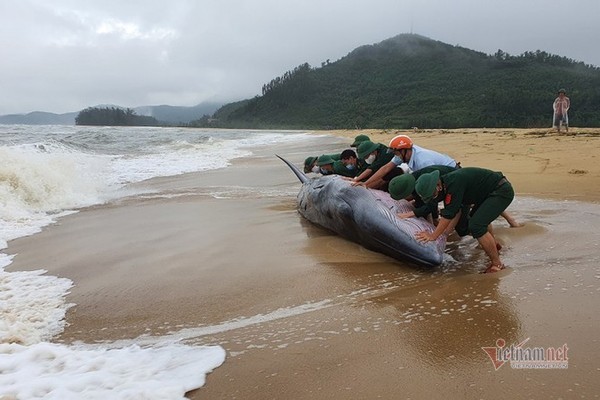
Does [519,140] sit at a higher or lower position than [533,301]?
higher

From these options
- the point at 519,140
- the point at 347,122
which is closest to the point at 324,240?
the point at 519,140

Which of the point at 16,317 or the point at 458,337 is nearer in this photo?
the point at 458,337

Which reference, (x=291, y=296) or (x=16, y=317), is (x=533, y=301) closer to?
(x=291, y=296)

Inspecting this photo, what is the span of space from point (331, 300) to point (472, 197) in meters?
1.78

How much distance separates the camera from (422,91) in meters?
76.7

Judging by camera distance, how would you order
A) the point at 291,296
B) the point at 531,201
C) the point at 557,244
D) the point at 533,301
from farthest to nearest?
the point at 531,201 < the point at 557,244 < the point at 291,296 < the point at 533,301

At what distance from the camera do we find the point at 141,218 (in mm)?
7020

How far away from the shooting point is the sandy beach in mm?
2430

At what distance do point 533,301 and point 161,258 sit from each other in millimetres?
3513

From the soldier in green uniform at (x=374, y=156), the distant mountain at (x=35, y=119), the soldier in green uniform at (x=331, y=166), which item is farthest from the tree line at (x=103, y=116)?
the soldier in green uniform at (x=374, y=156)

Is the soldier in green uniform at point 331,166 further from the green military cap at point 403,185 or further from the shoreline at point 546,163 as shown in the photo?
the shoreline at point 546,163

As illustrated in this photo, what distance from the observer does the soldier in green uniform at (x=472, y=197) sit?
4.05 metres

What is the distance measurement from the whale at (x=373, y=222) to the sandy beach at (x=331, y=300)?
0.13 m

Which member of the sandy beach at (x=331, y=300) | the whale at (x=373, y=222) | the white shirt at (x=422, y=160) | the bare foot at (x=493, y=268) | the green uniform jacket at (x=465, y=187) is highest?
the white shirt at (x=422, y=160)
